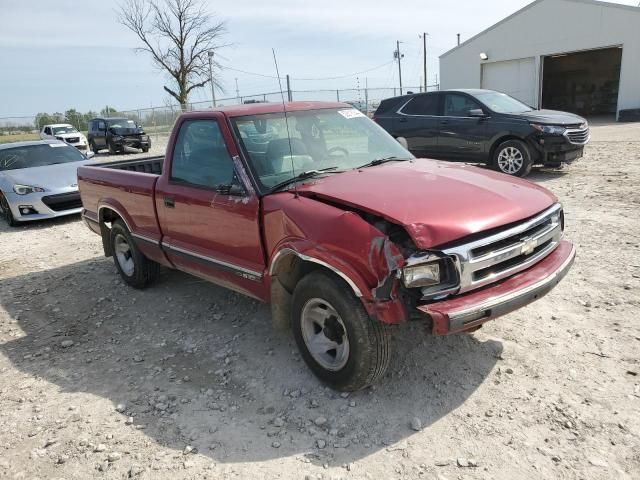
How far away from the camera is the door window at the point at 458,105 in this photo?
10.2 meters

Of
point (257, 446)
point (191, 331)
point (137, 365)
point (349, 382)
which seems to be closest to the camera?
point (257, 446)

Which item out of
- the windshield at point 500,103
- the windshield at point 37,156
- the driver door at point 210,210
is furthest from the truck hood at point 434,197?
the windshield at point 37,156

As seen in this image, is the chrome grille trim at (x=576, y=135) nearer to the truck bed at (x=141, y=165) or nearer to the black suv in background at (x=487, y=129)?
the black suv in background at (x=487, y=129)

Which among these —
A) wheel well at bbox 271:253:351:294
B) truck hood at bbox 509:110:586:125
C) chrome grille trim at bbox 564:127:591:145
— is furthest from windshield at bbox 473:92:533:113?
wheel well at bbox 271:253:351:294

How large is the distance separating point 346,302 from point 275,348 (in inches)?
50.8

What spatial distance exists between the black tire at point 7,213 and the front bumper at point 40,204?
0.79ft

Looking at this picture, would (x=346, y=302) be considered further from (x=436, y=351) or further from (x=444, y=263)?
(x=436, y=351)

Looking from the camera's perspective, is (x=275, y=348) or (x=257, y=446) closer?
(x=257, y=446)

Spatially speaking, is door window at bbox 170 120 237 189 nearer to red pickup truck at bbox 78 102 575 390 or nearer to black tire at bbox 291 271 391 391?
red pickup truck at bbox 78 102 575 390

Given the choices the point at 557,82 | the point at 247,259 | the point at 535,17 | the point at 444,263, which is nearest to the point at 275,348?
the point at 247,259

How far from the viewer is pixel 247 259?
3.81m

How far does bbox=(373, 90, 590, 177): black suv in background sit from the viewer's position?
30.7ft

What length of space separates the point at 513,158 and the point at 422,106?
8.01 feet

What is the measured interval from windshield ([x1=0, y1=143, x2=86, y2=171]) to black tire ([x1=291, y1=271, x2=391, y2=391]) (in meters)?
9.18
